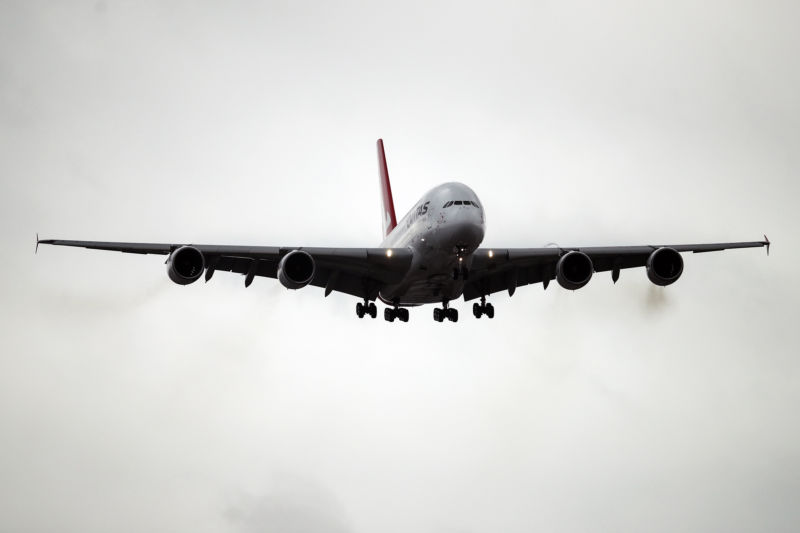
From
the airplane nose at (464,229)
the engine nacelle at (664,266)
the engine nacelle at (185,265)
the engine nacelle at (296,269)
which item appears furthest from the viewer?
the engine nacelle at (664,266)

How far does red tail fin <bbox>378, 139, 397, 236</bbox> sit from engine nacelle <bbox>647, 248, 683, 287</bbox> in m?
20.5

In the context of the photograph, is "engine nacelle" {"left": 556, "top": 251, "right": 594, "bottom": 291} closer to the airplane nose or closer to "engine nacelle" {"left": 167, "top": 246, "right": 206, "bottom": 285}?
the airplane nose

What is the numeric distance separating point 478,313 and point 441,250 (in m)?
7.96

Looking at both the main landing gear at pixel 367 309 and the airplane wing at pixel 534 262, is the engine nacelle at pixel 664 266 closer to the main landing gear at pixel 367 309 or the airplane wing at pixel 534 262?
the airplane wing at pixel 534 262

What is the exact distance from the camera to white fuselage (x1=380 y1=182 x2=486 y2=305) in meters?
37.8

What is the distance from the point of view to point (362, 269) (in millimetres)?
→ 43188

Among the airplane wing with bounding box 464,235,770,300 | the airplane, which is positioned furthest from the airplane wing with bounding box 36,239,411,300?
the airplane wing with bounding box 464,235,770,300

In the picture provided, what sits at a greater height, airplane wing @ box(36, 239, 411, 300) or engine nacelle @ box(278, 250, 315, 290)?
airplane wing @ box(36, 239, 411, 300)

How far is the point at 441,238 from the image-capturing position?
38281 mm

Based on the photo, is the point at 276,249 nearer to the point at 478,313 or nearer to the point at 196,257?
the point at 196,257

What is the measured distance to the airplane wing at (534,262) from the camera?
4250 centimetres

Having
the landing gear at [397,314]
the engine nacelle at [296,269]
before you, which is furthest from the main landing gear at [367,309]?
the engine nacelle at [296,269]

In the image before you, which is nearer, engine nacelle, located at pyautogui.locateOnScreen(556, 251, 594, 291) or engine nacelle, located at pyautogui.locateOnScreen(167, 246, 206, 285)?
engine nacelle, located at pyautogui.locateOnScreen(167, 246, 206, 285)

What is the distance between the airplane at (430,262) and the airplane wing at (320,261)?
0.15 feet
